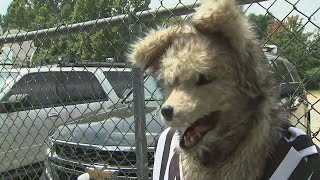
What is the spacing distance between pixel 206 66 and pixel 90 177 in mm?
2158

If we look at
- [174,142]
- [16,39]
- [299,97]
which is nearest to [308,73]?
[299,97]

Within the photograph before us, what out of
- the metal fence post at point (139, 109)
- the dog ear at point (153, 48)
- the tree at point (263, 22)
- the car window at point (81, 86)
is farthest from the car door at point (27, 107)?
the dog ear at point (153, 48)

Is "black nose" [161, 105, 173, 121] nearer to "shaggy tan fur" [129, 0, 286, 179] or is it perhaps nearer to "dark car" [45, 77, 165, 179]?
"shaggy tan fur" [129, 0, 286, 179]

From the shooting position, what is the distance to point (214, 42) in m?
1.58

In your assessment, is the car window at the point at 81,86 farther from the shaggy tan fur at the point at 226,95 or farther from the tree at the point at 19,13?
the tree at the point at 19,13

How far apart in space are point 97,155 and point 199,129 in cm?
256

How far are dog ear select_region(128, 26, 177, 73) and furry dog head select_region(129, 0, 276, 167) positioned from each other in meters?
0.09

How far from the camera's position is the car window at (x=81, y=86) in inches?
255

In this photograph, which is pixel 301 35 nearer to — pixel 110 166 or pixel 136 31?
pixel 136 31

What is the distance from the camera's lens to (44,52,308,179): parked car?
143 inches

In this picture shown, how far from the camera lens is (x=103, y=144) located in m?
4.01

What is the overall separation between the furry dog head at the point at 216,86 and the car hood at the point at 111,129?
1.80 metres

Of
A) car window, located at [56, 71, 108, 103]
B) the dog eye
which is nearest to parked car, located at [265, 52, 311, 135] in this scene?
the dog eye

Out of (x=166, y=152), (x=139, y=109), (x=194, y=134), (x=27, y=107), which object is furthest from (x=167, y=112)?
(x=27, y=107)
